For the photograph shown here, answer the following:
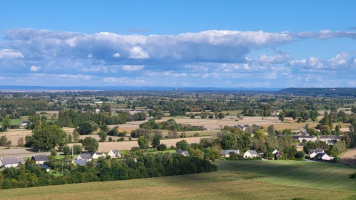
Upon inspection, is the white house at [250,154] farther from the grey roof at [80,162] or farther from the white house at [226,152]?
the grey roof at [80,162]

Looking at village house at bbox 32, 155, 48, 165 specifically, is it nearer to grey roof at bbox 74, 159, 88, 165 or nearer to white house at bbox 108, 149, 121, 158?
grey roof at bbox 74, 159, 88, 165

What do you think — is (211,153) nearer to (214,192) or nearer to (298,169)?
(298,169)

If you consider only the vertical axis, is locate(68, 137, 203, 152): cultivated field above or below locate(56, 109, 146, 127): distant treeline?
below

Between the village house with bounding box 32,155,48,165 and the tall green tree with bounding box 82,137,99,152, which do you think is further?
the tall green tree with bounding box 82,137,99,152

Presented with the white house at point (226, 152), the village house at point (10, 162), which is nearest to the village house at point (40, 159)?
the village house at point (10, 162)

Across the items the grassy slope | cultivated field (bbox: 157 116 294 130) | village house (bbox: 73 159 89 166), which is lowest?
cultivated field (bbox: 157 116 294 130)

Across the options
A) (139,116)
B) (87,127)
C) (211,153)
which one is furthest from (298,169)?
(139,116)

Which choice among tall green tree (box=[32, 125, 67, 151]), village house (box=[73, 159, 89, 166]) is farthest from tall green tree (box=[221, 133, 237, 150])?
tall green tree (box=[32, 125, 67, 151])
